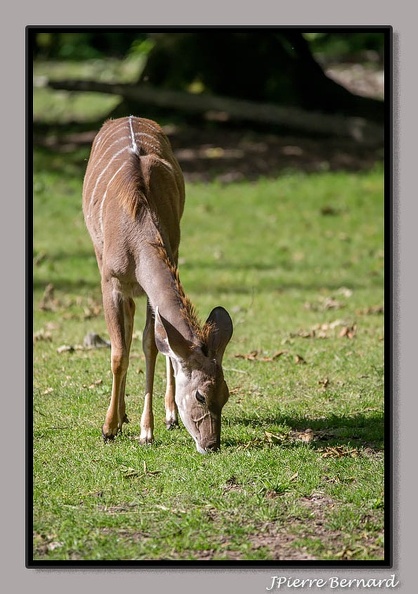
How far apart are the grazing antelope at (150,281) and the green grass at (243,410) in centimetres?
29

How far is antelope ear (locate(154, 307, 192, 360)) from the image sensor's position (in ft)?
19.0

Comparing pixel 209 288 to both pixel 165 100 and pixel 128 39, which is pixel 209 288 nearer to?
pixel 165 100

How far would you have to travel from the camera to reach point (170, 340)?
19.0 feet

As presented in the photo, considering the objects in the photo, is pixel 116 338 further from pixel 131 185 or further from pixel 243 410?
pixel 243 410

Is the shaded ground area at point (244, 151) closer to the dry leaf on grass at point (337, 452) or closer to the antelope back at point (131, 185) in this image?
the antelope back at point (131, 185)

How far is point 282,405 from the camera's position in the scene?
716 cm

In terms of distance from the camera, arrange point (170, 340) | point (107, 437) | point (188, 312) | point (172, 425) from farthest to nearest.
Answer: point (172, 425) < point (107, 437) < point (188, 312) < point (170, 340)

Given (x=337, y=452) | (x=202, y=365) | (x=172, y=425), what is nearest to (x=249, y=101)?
(x=172, y=425)

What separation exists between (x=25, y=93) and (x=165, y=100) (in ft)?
26.5

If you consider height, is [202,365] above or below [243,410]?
above

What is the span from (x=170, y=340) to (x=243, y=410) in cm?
142

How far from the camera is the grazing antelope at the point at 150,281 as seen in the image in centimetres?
588

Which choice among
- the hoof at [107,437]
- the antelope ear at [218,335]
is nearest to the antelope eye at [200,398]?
the antelope ear at [218,335]

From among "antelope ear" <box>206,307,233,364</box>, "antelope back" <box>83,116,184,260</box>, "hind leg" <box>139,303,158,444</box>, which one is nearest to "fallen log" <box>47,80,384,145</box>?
"antelope back" <box>83,116,184,260</box>
